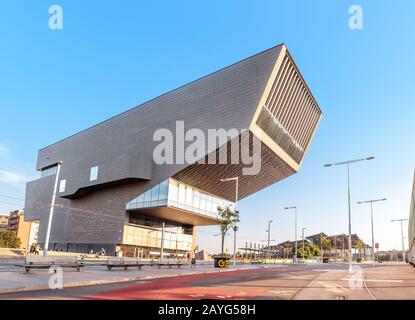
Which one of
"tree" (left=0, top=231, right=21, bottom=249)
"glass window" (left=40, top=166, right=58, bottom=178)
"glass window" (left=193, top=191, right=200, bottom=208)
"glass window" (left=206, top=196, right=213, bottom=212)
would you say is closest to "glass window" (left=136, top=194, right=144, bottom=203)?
"glass window" (left=193, top=191, right=200, bottom=208)

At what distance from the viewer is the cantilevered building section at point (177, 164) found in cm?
4816

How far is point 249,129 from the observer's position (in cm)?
4562

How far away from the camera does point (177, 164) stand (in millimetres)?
53969

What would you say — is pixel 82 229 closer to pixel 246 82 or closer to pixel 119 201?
pixel 119 201

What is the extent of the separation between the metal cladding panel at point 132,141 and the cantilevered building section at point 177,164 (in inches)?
6.5

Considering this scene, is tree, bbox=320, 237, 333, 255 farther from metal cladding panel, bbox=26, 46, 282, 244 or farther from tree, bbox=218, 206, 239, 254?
tree, bbox=218, 206, 239, 254

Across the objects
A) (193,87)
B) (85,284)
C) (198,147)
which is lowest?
(85,284)

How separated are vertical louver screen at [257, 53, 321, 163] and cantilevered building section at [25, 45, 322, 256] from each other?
0.57ft

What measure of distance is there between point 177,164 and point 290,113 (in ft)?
62.1

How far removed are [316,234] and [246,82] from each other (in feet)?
323

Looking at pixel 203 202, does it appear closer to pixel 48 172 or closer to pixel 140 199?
pixel 140 199

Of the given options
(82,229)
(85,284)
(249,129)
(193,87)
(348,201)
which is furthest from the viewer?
(82,229)

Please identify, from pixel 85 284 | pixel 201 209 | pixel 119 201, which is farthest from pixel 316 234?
pixel 85 284

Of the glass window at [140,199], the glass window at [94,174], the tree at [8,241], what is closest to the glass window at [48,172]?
the tree at [8,241]
